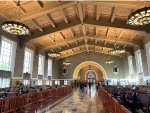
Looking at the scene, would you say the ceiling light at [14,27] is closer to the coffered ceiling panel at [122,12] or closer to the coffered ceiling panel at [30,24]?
the coffered ceiling panel at [30,24]

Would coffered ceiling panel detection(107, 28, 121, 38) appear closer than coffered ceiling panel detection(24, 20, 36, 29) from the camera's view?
No

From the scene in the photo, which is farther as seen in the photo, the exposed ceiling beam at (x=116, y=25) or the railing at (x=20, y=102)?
the exposed ceiling beam at (x=116, y=25)

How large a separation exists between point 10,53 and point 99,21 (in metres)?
9.70

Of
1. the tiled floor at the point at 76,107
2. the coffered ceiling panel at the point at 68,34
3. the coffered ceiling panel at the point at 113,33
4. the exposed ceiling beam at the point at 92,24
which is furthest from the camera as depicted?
the coffered ceiling panel at the point at 68,34

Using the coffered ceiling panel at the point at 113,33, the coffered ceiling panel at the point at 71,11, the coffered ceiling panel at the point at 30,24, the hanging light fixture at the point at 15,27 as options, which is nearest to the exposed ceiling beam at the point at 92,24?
the coffered ceiling panel at the point at 71,11

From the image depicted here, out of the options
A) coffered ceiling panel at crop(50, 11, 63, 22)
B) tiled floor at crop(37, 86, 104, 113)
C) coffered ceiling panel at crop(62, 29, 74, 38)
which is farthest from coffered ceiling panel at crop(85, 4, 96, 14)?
tiled floor at crop(37, 86, 104, 113)

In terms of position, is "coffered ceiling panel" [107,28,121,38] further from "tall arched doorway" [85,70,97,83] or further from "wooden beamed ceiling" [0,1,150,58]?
"tall arched doorway" [85,70,97,83]

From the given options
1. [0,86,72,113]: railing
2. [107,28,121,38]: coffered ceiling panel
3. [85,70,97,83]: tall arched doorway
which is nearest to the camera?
[0,86,72,113]: railing

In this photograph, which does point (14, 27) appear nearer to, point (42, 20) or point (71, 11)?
point (42, 20)

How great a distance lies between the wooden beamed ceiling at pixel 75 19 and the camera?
11.7 meters

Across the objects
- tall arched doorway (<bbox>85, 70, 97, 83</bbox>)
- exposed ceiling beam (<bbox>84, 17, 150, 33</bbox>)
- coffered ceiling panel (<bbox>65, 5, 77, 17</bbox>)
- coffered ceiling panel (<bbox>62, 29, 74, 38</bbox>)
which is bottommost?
tall arched doorway (<bbox>85, 70, 97, 83</bbox>)

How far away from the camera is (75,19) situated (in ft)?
53.4

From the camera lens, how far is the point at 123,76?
3109 centimetres

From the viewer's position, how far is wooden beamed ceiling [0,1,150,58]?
1169 cm
